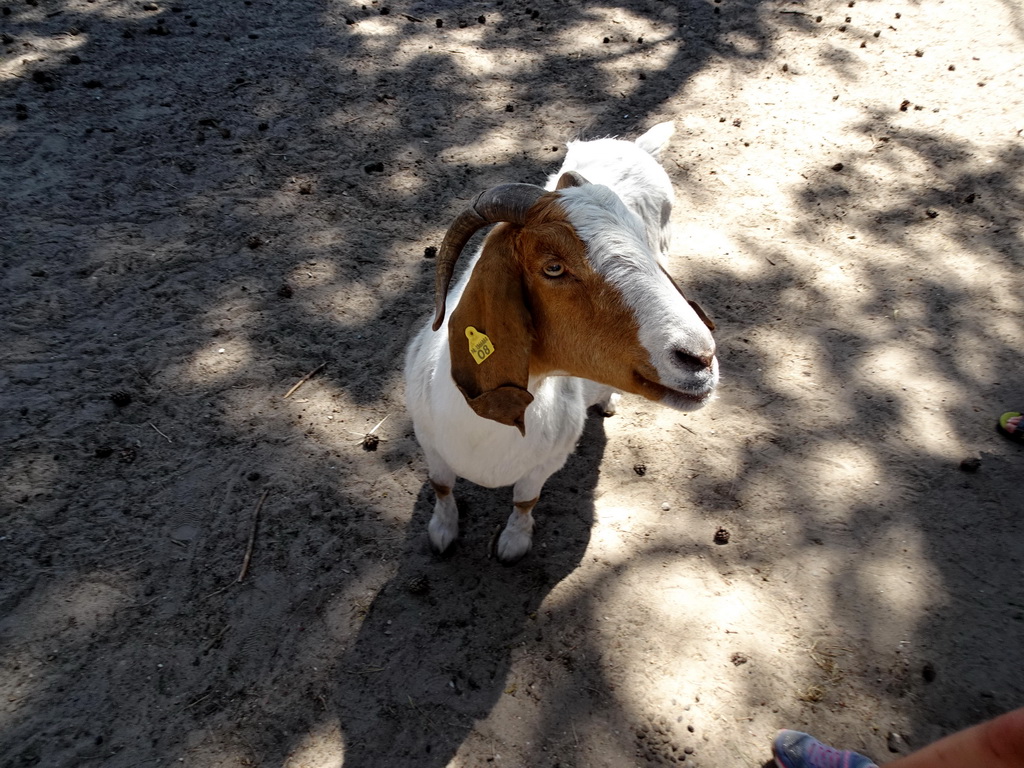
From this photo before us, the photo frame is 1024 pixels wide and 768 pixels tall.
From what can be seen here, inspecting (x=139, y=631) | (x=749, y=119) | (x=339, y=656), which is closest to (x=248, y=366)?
(x=139, y=631)

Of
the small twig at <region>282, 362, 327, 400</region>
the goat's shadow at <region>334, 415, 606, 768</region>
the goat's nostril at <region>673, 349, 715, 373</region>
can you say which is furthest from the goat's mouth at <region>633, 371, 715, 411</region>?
the small twig at <region>282, 362, 327, 400</region>

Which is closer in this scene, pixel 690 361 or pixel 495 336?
pixel 690 361

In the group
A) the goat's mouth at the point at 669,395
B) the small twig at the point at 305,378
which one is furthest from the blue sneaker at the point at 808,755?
the small twig at the point at 305,378

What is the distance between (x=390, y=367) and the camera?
407 centimetres

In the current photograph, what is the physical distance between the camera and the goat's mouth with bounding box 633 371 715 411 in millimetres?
2160

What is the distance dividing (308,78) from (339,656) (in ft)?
16.4

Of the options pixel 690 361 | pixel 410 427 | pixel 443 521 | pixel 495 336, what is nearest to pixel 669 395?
pixel 690 361

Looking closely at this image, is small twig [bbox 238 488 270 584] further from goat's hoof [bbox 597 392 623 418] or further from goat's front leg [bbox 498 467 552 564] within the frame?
goat's hoof [bbox 597 392 623 418]

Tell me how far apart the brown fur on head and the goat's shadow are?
118 centimetres

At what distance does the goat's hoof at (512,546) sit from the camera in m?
3.27

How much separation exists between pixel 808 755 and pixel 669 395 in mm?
1577

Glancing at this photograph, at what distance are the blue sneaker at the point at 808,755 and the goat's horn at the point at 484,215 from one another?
2.11 metres

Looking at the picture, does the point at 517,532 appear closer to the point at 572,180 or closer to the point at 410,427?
the point at 410,427

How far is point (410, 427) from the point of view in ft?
12.5
